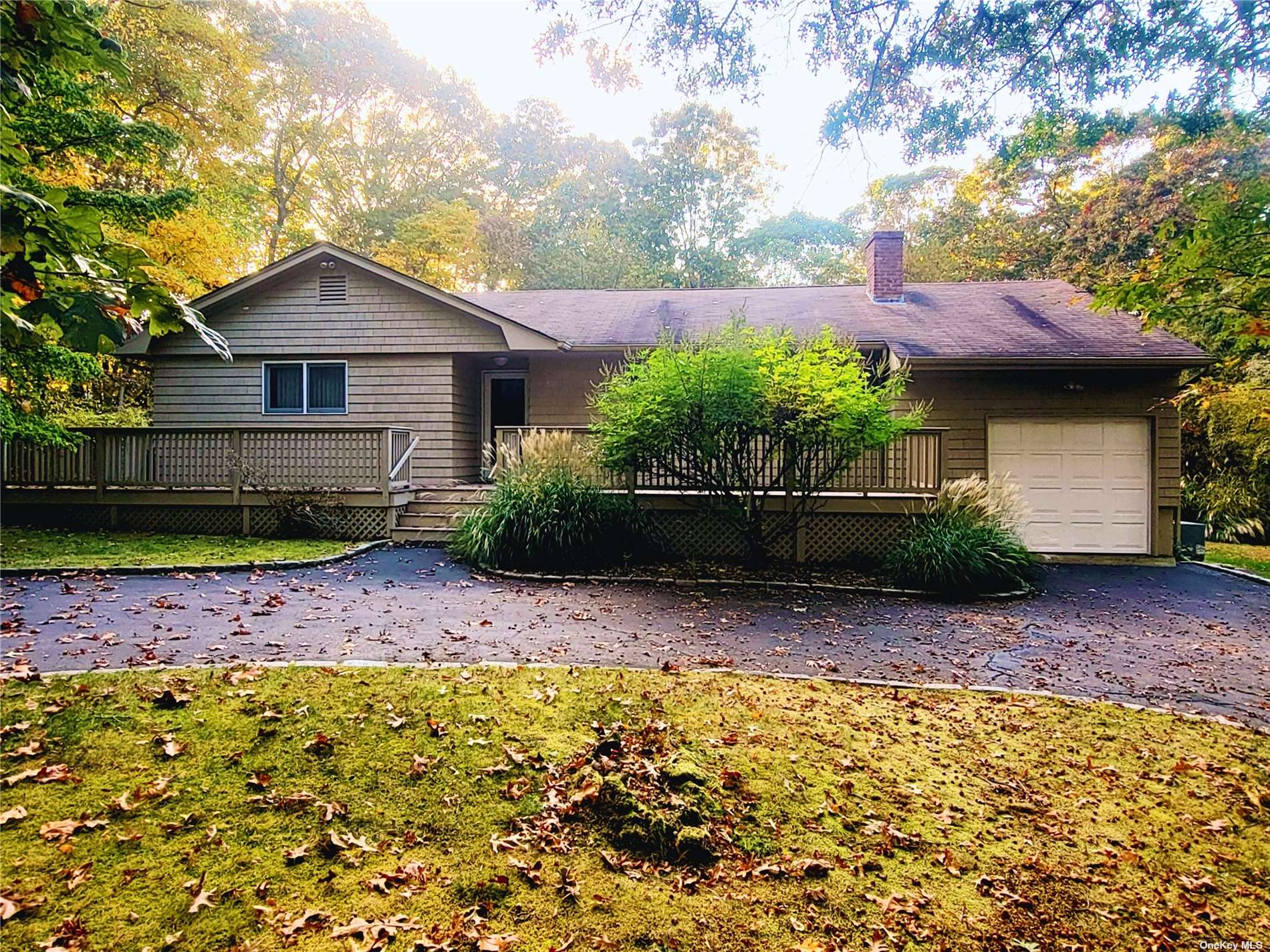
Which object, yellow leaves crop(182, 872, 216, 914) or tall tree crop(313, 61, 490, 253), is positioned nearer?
yellow leaves crop(182, 872, 216, 914)

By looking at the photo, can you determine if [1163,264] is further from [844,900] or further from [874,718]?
[844,900]

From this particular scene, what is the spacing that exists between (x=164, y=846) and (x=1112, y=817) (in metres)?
4.00

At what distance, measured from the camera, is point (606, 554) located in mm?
9336

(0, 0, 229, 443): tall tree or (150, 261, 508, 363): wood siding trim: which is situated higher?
(150, 261, 508, 363): wood siding trim

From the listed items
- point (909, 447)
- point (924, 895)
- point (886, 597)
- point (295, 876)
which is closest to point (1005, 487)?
point (909, 447)

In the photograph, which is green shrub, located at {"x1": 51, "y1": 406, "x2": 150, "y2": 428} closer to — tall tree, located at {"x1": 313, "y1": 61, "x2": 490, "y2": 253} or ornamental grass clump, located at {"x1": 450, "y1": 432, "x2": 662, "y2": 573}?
ornamental grass clump, located at {"x1": 450, "y1": 432, "x2": 662, "y2": 573}

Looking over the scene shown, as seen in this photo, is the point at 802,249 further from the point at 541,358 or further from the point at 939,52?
the point at 939,52

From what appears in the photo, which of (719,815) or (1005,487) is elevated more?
(1005,487)

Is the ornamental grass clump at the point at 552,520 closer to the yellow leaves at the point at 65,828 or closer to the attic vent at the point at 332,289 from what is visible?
the attic vent at the point at 332,289

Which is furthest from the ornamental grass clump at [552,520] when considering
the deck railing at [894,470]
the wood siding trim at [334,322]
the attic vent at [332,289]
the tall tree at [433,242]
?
the tall tree at [433,242]

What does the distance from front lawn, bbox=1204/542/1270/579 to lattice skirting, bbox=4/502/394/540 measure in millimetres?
13734

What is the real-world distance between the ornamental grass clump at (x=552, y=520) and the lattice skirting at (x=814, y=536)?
65cm

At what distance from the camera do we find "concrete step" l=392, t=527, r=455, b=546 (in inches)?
435

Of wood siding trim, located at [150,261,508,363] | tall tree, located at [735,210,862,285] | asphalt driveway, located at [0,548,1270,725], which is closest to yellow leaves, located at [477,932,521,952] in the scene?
asphalt driveway, located at [0,548,1270,725]
